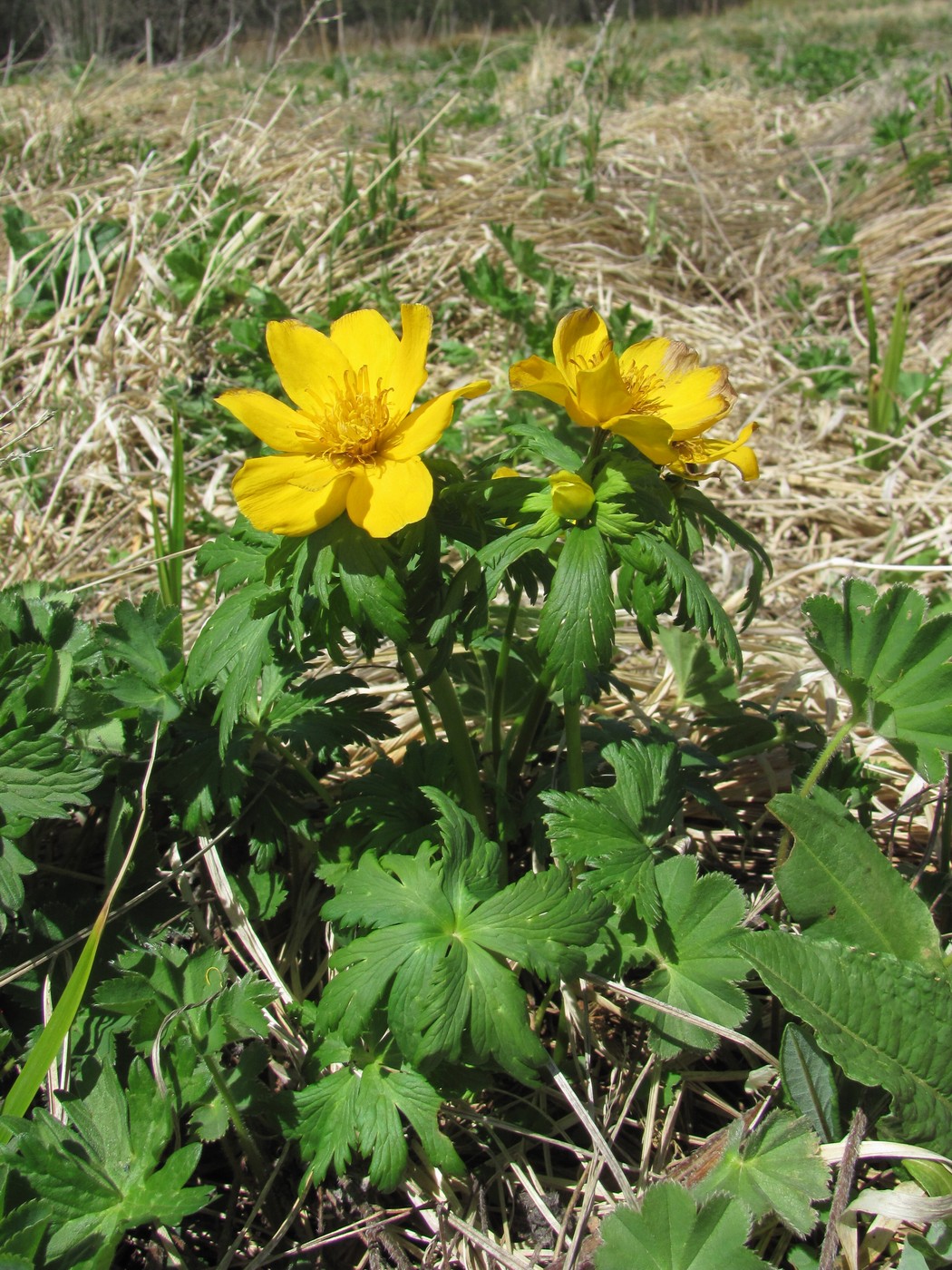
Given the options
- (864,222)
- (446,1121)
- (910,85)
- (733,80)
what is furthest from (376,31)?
(446,1121)

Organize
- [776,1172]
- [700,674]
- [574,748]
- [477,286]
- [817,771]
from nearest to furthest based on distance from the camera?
[776,1172] < [574,748] < [817,771] < [700,674] < [477,286]

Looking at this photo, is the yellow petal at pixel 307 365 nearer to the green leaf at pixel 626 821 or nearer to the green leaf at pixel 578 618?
the green leaf at pixel 578 618

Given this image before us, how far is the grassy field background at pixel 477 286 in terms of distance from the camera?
119 inches

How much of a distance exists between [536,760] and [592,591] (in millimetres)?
848

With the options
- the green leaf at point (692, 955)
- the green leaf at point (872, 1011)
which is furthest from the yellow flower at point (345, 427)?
the green leaf at point (872, 1011)

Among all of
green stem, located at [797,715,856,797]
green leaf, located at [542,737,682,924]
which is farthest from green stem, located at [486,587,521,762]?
green stem, located at [797,715,856,797]

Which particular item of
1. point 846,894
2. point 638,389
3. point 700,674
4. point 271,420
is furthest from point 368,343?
point 846,894

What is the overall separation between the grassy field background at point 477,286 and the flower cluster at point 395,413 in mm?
814

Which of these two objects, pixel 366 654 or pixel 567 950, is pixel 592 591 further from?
pixel 567 950

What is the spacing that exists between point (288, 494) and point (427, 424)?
0.72ft

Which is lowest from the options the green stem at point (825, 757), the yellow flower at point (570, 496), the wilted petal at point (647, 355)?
the green stem at point (825, 757)

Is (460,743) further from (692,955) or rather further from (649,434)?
(649,434)

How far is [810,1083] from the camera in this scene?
56.1 inches

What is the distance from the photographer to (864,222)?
15.8 feet
